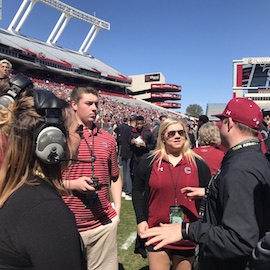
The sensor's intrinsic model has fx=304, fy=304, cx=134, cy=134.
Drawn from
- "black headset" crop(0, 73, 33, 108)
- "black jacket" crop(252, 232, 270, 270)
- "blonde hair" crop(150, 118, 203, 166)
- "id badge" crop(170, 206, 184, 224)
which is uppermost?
"black headset" crop(0, 73, 33, 108)

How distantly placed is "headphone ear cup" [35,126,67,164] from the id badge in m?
1.85

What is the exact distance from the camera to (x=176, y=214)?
301 cm

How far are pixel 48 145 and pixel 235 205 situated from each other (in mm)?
1139

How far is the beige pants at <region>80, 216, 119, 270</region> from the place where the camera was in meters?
2.89

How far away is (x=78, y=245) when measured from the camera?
123 cm

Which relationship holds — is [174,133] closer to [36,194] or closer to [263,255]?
[263,255]

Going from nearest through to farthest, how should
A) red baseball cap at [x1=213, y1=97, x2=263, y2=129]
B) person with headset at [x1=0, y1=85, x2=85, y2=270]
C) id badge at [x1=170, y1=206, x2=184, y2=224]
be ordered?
person with headset at [x1=0, y1=85, x2=85, y2=270] → red baseball cap at [x1=213, y1=97, x2=263, y2=129] → id badge at [x1=170, y1=206, x2=184, y2=224]

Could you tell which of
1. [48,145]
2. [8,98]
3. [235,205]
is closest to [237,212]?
[235,205]

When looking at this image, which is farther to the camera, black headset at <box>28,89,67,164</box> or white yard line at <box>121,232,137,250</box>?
white yard line at <box>121,232,137,250</box>

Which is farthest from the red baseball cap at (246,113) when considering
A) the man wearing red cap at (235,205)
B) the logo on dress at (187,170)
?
the logo on dress at (187,170)

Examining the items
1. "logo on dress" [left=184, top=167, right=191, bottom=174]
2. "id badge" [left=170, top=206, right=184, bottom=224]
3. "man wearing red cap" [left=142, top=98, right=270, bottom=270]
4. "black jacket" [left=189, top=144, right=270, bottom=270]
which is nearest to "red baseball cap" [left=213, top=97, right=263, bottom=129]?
"man wearing red cap" [left=142, top=98, right=270, bottom=270]

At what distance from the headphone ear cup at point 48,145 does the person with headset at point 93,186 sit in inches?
48.8

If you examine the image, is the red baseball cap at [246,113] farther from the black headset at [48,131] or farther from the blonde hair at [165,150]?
the black headset at [48,131]

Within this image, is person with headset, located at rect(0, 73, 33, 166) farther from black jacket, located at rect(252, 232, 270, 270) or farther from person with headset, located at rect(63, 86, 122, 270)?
black jacket, located at rect(252, 232, 270, 270)
